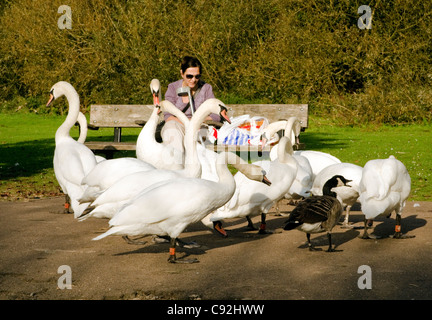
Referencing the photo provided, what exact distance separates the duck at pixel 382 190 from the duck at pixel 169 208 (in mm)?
1672

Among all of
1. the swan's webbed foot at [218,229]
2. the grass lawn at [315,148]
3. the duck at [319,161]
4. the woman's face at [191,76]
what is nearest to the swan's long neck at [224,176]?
the swan's webbed foot at [218,229]

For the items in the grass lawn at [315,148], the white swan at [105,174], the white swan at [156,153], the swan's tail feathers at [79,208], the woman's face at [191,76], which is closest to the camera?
the white swan at [105,174]

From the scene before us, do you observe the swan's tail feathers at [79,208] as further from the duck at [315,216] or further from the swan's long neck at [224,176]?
the duck at [315,216]

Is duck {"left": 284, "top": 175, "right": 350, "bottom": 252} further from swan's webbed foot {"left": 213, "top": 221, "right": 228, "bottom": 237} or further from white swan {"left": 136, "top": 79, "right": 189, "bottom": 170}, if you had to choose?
white swan {"left": 136, "top": 79, "right": 189, "bottom": 170}

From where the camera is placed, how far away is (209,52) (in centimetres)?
2284

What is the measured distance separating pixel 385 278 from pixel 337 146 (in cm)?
1079

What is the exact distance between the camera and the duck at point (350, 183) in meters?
7.21

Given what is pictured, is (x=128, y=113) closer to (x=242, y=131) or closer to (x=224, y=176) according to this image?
(x=242, y=131)

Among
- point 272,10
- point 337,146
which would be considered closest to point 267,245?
point 337,146

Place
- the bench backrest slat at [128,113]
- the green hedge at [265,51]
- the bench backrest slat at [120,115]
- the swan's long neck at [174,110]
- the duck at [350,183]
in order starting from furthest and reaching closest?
the green hedge at [265,51], the bench backrest slat at [120,115], the bench backrest slat at [128,113], the swan's long neck at [174,110], the duck at [350,183]

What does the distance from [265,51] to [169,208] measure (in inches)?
702

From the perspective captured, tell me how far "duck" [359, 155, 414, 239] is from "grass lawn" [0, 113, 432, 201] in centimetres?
243

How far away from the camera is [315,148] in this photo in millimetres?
15336

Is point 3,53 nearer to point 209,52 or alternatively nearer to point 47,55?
point 47,55
